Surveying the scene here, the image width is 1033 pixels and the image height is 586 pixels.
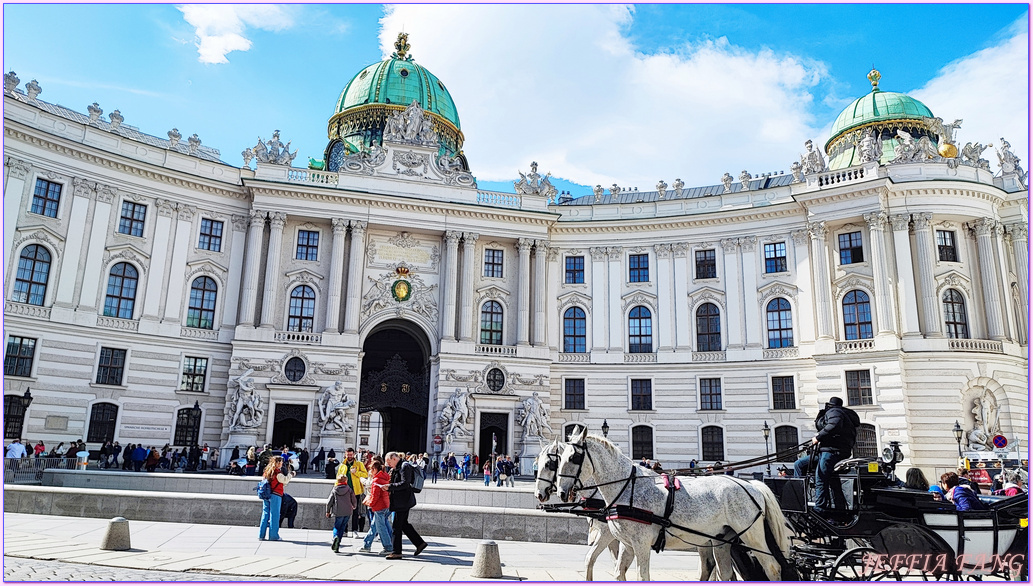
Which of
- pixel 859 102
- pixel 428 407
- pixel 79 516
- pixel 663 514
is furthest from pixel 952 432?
pixel 79 516

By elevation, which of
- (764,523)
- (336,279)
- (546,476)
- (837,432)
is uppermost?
(336,279)

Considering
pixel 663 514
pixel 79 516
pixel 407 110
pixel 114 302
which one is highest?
pixel 407 110

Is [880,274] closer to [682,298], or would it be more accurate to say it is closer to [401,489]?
[682,298]

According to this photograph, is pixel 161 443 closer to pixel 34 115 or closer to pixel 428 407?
pixel 428 407

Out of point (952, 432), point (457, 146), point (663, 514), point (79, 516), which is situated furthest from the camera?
point (457, 146)

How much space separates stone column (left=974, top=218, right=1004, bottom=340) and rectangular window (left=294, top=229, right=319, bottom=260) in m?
36.1

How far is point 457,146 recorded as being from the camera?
2053 inches

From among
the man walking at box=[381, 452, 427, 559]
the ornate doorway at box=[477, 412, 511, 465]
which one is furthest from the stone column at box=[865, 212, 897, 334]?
the man walking at box=[381, 452, 427, 559]

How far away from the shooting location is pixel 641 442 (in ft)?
130

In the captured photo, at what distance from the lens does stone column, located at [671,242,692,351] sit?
40.2 metres

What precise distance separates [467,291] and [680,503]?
31.5m

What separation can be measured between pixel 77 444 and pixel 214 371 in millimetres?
7252

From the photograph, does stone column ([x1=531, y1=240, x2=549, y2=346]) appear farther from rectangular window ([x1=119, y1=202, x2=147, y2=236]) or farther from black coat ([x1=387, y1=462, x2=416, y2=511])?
black coat ([x1=387, y1=462, x2=416, y2=511])

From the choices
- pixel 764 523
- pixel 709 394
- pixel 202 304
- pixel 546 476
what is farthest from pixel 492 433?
pixel 764 523
